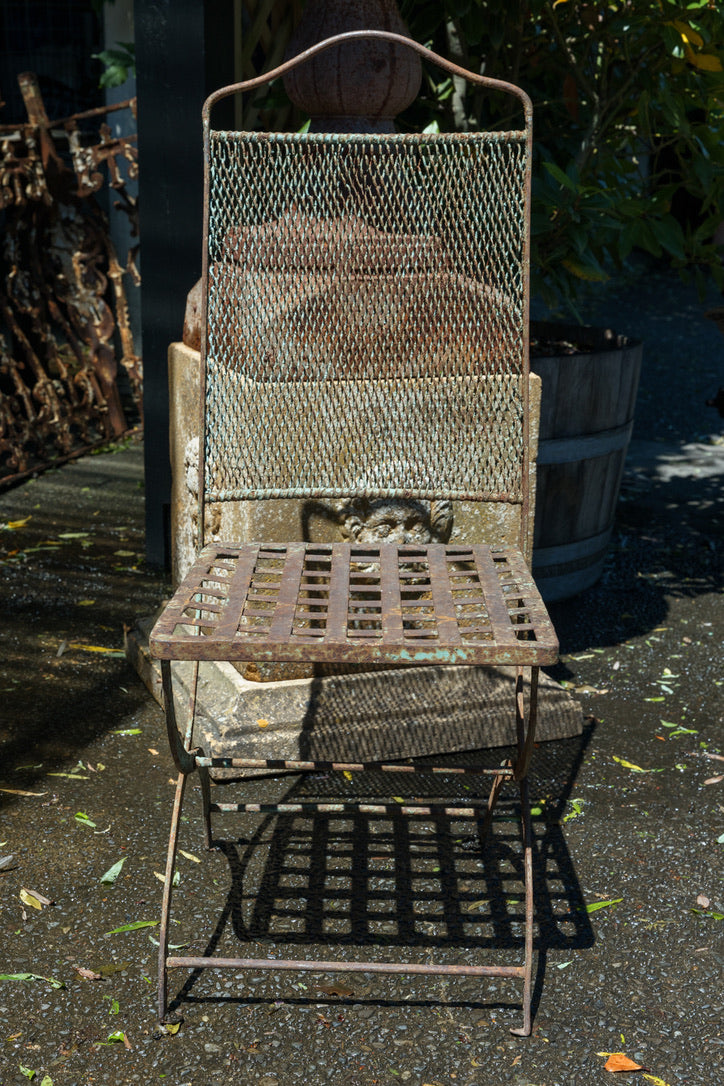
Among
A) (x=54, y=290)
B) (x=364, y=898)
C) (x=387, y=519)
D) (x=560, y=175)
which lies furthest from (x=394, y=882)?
(x=54, y=290)

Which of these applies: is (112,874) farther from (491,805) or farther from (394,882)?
(491,805)

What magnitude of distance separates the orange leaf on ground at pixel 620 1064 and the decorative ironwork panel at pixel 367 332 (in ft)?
3.82

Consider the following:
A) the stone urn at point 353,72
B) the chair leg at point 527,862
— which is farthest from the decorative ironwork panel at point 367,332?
the chair leg at point 527,862

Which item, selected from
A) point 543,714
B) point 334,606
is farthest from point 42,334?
point 334,606

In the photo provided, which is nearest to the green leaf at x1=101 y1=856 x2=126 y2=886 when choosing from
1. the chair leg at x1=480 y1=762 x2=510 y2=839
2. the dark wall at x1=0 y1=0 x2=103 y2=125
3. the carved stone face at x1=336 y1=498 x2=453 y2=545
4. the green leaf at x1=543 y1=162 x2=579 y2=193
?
the chair leg at x1=480 y1=762 x2=510 y2=839

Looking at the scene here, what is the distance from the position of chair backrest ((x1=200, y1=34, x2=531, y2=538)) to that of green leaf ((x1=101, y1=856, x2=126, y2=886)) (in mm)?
834

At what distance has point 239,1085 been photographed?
66.9 inches

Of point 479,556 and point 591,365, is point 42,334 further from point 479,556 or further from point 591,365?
point 479,556

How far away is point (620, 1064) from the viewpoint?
175cm

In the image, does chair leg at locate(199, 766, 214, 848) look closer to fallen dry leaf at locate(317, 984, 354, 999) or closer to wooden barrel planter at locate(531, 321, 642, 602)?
fallen dry leaf at locate(317, 984, 354, 999)

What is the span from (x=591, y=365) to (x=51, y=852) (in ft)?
6.97

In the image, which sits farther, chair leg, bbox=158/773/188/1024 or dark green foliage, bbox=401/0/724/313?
dark green foliage, bbox=401/0/724/313

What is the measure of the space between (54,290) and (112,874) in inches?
147

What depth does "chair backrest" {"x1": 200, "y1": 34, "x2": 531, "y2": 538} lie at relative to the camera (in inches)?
96.3
